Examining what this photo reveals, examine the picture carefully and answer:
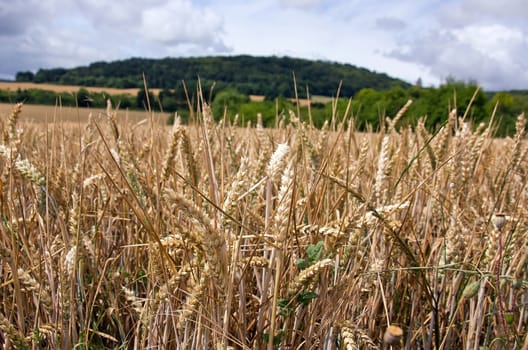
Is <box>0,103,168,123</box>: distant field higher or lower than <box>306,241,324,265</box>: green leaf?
higher

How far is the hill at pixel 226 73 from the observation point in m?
40.1

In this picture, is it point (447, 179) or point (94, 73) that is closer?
point (447, 179)

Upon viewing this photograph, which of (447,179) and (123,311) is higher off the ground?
(447,179)

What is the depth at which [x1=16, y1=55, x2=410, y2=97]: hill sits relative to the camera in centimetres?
4012

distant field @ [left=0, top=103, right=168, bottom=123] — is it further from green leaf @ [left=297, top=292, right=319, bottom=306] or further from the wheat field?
green leaf @ [left=297, top=292, right=319, bottom=306]

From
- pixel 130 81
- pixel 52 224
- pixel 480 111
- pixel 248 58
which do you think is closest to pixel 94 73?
pixel 130 81

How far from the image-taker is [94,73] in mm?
51906

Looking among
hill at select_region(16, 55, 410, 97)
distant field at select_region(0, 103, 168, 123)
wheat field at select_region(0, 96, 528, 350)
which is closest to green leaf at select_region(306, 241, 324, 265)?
wheat field at select_region(0, 96, 528, 350)

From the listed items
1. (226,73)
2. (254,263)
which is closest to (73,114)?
(254,263)

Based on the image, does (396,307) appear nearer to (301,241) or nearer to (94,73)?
(301,241)

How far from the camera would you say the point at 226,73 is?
55.3 metres

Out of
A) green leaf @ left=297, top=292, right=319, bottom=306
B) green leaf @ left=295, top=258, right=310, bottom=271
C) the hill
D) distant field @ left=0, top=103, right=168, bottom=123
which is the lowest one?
green leaf @ left=297, top=292, right=319, bottom=306

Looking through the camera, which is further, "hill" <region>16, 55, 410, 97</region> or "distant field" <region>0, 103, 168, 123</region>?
"hill" <region>16, 55, 410, 97</region>

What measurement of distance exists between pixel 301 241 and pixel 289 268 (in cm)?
6
